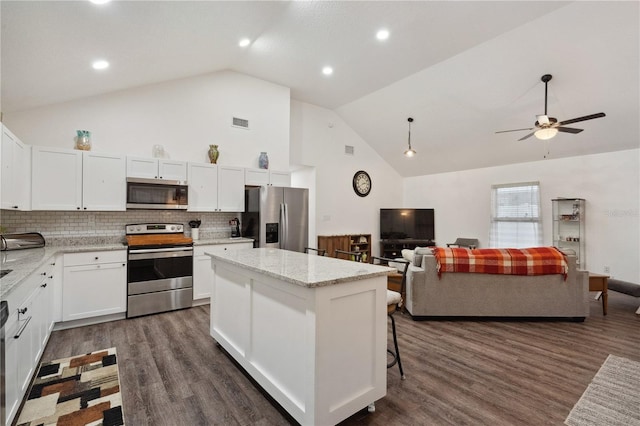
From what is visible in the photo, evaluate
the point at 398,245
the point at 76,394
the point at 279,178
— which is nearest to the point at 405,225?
the point at 398,245

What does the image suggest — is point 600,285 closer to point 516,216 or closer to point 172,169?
point 516,216

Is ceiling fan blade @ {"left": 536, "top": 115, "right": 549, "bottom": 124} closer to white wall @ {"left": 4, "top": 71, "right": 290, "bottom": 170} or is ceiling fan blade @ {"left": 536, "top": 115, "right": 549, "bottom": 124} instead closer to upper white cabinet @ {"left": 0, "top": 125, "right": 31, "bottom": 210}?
white wall @ {"left": 4, "top": 71, "right": 290, "bottom": 170}

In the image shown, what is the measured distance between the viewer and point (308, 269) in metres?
2.13

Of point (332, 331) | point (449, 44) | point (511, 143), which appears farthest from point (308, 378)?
point (511, 143)

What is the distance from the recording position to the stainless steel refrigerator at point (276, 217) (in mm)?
4992

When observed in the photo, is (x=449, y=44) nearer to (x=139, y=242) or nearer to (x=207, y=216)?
(x=207, y=216)

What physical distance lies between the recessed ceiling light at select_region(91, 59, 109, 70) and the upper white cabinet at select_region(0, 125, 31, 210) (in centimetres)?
108

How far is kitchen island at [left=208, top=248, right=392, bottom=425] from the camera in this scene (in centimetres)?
180

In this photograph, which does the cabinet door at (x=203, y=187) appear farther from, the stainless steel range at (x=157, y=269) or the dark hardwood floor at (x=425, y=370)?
the dark hardwood floor at (x=425, y=370)

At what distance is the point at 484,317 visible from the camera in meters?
4.02

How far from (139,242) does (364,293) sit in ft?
11.1

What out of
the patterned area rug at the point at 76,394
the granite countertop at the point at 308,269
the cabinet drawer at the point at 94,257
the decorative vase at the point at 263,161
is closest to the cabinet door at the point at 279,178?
the decorative vase at the point at 263,161

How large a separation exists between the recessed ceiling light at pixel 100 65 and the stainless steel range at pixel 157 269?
2.03m

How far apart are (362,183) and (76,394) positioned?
22.6 feet
